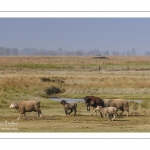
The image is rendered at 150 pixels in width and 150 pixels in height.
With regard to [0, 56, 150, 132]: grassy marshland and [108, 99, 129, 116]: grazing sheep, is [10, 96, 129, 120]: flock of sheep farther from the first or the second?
[0, 56, 150, 132]: grassy marshland

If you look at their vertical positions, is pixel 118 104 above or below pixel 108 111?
above

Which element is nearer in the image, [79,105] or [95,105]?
[95,105]

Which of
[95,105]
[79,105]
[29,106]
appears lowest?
[79,105]

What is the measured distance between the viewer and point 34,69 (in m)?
58.8

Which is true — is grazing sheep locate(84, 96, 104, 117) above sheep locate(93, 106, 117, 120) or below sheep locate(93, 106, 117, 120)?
above

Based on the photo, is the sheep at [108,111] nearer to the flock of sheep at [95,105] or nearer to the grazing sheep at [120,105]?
the flock of sheep at [95,105]

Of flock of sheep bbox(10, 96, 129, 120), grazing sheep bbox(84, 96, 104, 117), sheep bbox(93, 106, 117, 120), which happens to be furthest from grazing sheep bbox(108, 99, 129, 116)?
sheep bbox(93, 106, 117, 120)

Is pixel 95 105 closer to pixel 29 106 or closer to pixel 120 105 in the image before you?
pixel 120 105

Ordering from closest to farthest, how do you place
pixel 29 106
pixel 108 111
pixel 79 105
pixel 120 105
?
pixel 108 111 → pixel 29 106 → pixel 120 105 → pixel 79 105

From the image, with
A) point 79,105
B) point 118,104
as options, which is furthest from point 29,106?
point 79,105

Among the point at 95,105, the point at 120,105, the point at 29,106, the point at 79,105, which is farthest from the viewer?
the point at 79,105

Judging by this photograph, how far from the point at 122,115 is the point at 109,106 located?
0.89 m
